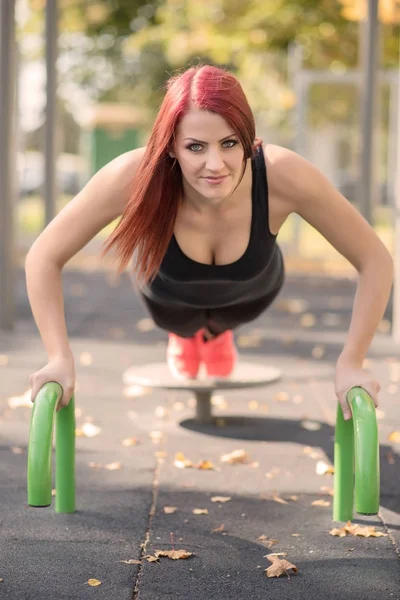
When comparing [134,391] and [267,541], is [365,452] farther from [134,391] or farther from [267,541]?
[134,391]

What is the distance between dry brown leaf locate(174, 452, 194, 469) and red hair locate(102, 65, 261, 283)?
116cm

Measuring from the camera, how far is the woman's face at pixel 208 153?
3.04 meters

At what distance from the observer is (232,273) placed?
12.3 feet

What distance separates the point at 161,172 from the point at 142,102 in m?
34.2

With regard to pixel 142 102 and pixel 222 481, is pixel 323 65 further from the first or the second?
pixel 142 102

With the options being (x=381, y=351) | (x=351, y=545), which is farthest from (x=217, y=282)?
(x=381, y=351)

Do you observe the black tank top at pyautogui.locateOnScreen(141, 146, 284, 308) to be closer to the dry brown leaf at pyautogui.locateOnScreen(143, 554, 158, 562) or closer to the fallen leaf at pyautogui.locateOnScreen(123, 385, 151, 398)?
the dry brown leaf at pyautogui.locateOnScreen(143, 554, 158, 562)

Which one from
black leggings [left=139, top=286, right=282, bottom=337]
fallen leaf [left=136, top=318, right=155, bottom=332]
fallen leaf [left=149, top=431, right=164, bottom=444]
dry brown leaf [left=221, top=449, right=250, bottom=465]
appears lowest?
dry brown leaf [left=221, top=449, right=250, bottom=465]

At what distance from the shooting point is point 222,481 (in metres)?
4.00

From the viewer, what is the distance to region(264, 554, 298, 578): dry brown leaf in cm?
297

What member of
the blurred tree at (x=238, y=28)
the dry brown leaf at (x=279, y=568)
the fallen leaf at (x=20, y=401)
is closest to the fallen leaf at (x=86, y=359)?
the fallen leaf at (x=20, y=401)

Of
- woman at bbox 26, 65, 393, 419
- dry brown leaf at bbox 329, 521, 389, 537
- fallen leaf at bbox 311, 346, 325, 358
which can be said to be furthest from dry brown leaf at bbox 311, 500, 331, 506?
fallen leaf at bbox 311, 346, 325, 358

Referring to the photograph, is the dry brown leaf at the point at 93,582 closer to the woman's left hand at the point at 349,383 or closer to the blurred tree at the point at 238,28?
the woman's left hand at the point at 349,383

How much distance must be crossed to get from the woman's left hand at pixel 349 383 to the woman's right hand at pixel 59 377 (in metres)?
0.89
